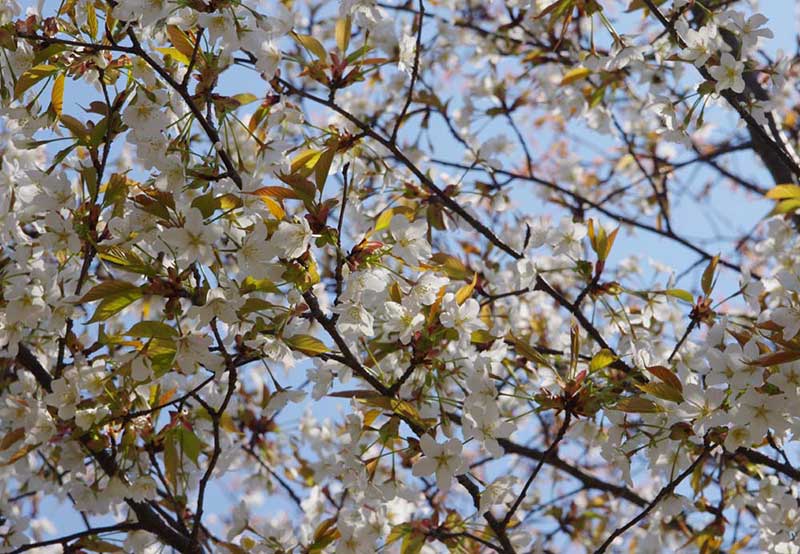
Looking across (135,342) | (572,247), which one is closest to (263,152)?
(135,342)

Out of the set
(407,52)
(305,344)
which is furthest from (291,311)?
(407,52)

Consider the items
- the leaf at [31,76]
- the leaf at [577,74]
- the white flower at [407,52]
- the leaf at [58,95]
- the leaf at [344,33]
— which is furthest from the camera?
the leaf at [577,74]

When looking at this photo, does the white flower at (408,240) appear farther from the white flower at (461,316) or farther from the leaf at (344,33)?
the leaf at (344,33)

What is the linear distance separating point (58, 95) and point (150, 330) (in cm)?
57

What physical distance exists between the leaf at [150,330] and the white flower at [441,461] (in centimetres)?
46

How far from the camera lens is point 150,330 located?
1.30 meters

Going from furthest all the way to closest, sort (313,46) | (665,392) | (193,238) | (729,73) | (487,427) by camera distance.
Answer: (313,46) → (729,73) → (487,427) → (665,392) → (193,238)

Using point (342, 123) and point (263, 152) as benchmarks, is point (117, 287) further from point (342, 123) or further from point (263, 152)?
point (342, 123)

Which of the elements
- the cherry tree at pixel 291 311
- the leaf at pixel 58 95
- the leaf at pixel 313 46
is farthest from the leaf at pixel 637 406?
the leaf at pixel 58 95

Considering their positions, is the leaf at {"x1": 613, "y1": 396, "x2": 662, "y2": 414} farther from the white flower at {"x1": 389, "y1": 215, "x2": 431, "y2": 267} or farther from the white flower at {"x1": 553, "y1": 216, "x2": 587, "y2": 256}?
the white flower at {"x1": 553, "y1": 216, "x2": 587, "y2": 256}

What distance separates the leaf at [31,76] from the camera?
1.46 metres

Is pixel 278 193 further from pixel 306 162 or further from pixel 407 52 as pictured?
pixel 407 52

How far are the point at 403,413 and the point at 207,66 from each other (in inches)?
27.9

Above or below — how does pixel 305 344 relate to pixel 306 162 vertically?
below
